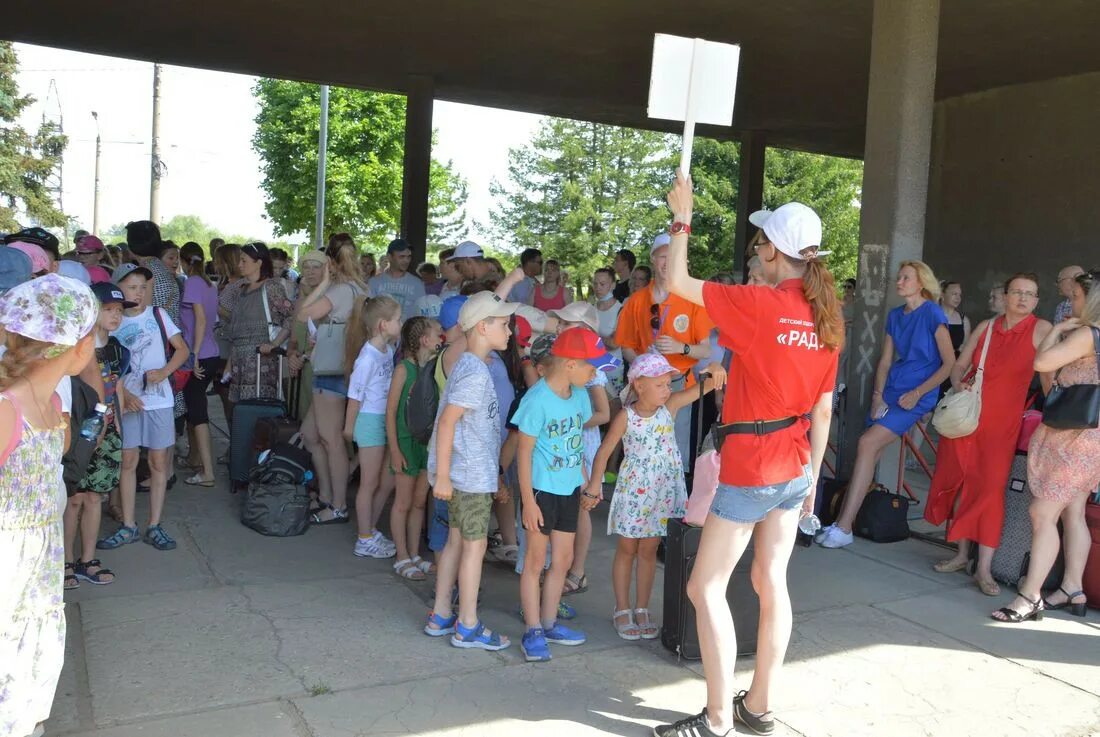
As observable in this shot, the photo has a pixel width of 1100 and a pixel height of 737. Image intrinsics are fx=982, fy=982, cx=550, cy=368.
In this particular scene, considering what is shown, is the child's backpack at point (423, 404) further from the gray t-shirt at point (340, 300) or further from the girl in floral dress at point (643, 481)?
the gray t-shirt at point (340, 300)

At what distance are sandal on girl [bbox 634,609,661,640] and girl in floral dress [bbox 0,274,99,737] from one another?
2.65 meters

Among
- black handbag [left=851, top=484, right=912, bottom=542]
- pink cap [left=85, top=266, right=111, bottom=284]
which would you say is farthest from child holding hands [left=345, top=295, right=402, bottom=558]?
pink cap [left=85, top=266, right=111, bottom=284]

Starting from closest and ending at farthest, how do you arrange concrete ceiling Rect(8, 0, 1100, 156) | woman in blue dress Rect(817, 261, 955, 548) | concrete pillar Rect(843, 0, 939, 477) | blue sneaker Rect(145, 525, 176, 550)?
blue sneaker Rect(145, 525, 176, 550)
woman in blue dress Rect(817, 261, 955, 548)
concrete pillar Rect(843, 0, 939, 477)
concrete ceiling Rect(8, 0, 1100, 156)

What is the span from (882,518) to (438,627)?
139 inches

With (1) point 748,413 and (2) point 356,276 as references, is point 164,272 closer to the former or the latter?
(2) point 356,276

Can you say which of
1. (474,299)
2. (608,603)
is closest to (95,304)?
(474,299)

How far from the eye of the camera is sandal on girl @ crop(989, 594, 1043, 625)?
17.5 feet

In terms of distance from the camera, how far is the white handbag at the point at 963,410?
231 inches

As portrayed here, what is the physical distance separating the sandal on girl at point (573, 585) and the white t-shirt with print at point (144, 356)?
8.77 feet

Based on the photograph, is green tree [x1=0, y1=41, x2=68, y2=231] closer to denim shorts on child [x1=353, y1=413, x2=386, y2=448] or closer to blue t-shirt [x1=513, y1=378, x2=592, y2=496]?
denim shorts on child [x1=353, y1=413, x2=386, y2=448]

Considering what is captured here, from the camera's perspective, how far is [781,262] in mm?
3635

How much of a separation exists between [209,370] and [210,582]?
8.91 ft

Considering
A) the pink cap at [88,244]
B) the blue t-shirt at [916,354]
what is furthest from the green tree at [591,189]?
the blue t-shirt at [916,354]

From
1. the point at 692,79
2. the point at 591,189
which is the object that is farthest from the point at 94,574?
the point at 591,189
